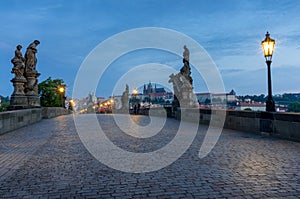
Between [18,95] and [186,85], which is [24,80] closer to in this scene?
[18,95]

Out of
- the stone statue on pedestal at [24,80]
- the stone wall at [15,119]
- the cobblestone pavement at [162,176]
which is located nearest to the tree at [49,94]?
the stone statue on pedestal at [24,80]

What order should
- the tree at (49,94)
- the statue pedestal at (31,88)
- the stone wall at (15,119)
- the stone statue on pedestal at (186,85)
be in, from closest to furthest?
the stone wall at (15,119) → the statue pedestal at (31,88) → the stone statue on pedestal at (186,85) → the tree at (49,94)

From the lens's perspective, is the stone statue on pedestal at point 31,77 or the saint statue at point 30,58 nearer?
the stone statue on pedestal at point 31,77

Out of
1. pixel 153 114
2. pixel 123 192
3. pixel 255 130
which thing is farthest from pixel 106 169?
pixel 153 114

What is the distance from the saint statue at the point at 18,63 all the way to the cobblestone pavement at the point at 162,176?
13.5 m

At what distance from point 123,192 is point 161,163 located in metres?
2.27

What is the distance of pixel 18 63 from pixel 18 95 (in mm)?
2233

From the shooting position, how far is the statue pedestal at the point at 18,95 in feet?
67.7

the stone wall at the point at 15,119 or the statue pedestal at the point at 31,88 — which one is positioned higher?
the statue pedestal at the point at 31,88

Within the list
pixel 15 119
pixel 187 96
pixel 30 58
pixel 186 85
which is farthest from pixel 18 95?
pixel 187 96

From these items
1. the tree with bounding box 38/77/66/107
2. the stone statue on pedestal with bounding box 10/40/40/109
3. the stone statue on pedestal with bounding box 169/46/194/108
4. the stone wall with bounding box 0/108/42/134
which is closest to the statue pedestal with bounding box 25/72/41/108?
the stone statue on pedestal with bounding box 10/40/40/109

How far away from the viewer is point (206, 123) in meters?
17.7

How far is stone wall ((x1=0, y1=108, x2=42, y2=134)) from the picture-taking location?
13.0 m

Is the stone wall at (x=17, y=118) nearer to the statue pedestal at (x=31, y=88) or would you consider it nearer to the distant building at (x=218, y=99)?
the statue pedestal at (x=31, y=88)
